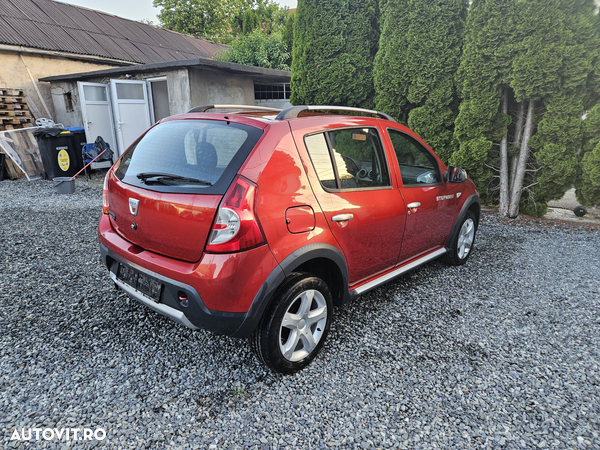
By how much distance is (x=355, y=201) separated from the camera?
2717 millimetres

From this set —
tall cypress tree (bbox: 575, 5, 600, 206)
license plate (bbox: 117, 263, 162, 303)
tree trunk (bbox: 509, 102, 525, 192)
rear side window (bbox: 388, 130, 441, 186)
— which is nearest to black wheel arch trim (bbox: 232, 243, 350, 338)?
license plate (bbox: 117, 263, 162, 303)

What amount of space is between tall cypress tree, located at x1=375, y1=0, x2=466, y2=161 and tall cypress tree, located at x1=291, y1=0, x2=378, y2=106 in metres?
0.40

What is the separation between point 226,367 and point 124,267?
98cm

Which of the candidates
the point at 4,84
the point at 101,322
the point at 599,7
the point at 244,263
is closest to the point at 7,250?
the point at 101,322

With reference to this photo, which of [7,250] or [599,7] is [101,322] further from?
[599,7]

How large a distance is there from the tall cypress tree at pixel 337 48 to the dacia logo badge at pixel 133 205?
6022 mm

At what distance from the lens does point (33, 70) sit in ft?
40.8

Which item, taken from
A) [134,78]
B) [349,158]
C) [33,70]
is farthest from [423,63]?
[33,70]

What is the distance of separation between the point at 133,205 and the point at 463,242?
11.9 ft

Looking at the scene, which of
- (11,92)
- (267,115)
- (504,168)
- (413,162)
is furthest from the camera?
(11,92)

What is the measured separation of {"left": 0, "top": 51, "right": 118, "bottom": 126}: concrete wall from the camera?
11820 mm

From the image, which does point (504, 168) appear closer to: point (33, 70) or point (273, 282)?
Result: point (273, 282)

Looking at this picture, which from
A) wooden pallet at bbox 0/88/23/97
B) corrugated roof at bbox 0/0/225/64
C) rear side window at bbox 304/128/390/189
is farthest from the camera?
corrugated roof at bbox 0/0/225/64

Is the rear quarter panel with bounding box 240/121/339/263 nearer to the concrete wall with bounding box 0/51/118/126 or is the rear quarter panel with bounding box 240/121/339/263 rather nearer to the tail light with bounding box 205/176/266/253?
the tail light with bounding box 205/176/266/253
